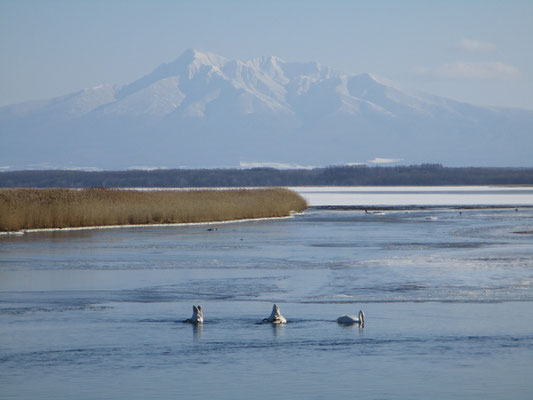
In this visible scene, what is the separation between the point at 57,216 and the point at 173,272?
51.1 ft

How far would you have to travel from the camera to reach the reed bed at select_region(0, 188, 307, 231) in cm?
3688

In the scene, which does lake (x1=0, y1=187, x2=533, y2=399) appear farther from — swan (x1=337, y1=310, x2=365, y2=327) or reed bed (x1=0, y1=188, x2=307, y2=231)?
reed bed (x1=0, y1=188, x2=307, y2=231)

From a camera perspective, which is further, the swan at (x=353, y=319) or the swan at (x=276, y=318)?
the swan at (x=276, y=318)

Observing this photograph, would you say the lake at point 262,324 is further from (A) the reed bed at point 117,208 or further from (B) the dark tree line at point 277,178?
(B) the dark tree line at point 277,178

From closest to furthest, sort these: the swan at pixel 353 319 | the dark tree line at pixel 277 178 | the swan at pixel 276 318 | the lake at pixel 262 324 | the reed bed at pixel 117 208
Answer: the lake at pixel 262 324 → the swan at pixel 353 319 → the swan at pixel 276 318 → the reed bed at pixel 117 208 → the dark tree line at pixel 277 178


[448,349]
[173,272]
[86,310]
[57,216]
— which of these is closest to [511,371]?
[448,349]

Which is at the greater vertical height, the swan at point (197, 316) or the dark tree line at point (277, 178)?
the dark tree line at point (277, 178)

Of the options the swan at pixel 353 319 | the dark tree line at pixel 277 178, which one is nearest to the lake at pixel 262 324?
the swan at pixel 353 319

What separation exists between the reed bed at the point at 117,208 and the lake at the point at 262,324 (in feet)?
24.8

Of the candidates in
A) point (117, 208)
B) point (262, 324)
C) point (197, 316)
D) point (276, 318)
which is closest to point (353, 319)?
point (276, 318)

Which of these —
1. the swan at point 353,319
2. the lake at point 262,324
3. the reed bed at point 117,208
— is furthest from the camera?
the reed bed at point 117,208

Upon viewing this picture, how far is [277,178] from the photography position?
151 m

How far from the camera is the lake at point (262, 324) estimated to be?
1165 cm

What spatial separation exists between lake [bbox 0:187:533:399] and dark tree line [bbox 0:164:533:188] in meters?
101
